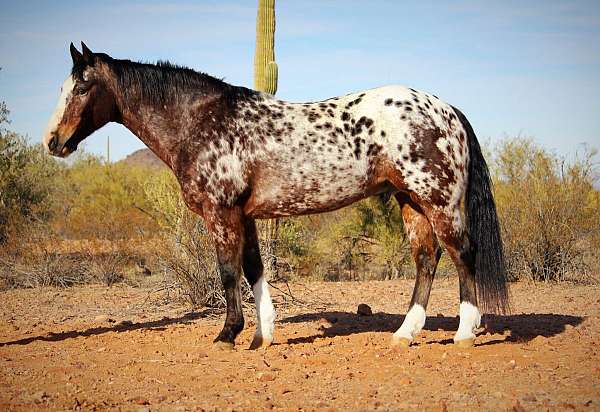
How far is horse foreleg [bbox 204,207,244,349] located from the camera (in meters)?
6.24

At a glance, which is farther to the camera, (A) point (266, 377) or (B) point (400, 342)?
(B) point (400, 342)

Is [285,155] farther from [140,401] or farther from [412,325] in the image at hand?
[140,401]

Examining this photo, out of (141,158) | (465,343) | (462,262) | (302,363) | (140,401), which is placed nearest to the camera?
(140,401)

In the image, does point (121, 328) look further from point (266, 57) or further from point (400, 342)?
→ point (266, 57)

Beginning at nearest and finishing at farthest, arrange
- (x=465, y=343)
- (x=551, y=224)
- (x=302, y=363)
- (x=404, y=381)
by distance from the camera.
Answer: (x=404, y=381), (x=302, y=363), (x=465, y=343), (x=551, y=224)

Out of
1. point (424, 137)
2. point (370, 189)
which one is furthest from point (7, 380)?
point (424, 137)

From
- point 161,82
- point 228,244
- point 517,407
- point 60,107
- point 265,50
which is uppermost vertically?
point 265,50

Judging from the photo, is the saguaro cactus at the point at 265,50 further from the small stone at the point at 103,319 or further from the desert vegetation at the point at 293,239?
the small stone at the point at 103,319

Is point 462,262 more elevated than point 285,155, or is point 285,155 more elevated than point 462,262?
point 285,155

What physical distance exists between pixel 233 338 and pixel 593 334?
12.3 ft

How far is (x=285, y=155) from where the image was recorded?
6301 mm

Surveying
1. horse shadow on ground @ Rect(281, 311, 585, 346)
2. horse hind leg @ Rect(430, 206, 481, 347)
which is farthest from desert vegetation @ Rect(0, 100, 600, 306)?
horse hind leg @ Rect(430, 206, 481, 347)

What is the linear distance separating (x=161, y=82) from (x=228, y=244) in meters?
1.79

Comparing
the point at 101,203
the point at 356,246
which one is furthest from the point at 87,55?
the point at 101,203
